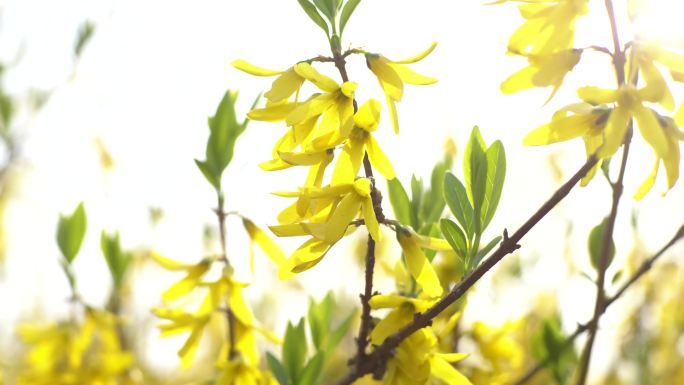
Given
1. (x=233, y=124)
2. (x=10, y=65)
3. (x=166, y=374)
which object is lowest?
(x=166, y=374)

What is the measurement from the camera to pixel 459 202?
1.03m

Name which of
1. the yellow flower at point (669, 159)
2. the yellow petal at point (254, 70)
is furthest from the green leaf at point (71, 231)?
the yellow flower at point (669, 159)

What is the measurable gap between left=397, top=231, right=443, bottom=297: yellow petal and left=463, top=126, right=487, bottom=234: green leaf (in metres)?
0.10

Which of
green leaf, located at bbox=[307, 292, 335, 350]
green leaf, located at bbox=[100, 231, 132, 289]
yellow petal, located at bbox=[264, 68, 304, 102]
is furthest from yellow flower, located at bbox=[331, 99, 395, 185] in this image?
green leaf, located at bbox=[100, 231, 132, 289]

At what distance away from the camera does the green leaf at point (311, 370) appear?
1.13 meters

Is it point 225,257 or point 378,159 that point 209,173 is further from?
point 378,159

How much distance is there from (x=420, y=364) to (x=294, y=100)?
413mm

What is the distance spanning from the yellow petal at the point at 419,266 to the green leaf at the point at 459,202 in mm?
82

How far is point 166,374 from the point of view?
3178mm

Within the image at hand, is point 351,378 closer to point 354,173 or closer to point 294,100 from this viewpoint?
point 354,173

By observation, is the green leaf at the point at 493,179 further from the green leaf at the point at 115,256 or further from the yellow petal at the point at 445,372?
the green leaf at the point at 115,256

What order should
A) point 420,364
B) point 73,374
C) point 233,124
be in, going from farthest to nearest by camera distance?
point 73,374
point 233,124
point 420,364

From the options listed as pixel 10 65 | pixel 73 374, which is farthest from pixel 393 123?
pixel 10 65

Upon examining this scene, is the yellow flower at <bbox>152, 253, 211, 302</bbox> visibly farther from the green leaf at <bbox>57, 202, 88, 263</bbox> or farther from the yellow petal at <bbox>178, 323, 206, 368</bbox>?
the green leaf at <bbox>57, 202, 88, 263</bbox>
